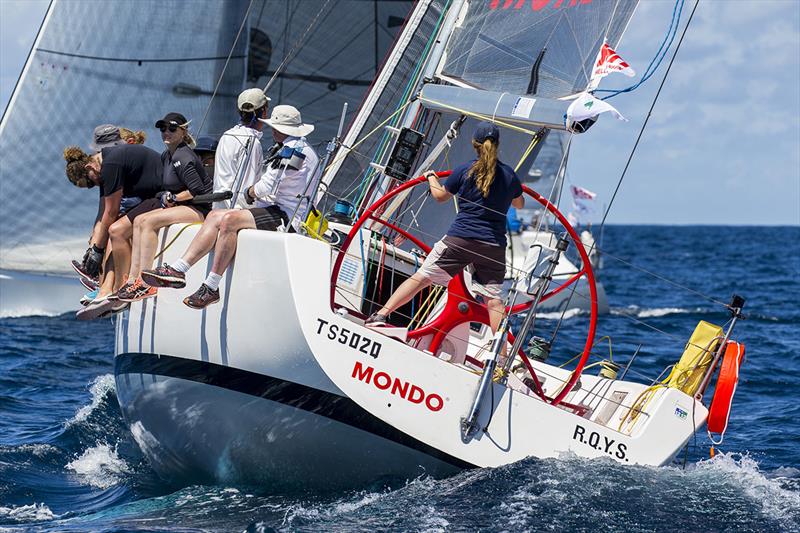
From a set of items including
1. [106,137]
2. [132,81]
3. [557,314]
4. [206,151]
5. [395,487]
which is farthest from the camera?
[557,314]

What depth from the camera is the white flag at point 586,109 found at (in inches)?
235

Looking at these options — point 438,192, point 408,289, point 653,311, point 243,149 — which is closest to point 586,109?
point 438,192

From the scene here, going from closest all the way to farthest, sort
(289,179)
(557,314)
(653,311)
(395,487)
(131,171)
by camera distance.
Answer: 1. (395,487)
2. (289,179)
3. (131,171)
4. (653,311)
5. (557,314)

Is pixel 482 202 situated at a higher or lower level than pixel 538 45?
lower

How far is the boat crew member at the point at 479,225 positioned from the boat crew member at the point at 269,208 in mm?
707

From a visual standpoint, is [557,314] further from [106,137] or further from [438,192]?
[438,192]

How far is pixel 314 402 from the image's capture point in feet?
18.2

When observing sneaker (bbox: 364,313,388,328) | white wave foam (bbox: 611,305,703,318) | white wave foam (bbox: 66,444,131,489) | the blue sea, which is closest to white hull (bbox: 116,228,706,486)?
the blue sea

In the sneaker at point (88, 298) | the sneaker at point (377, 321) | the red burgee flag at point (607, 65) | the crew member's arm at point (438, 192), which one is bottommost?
the sneaker at point (88, 298)

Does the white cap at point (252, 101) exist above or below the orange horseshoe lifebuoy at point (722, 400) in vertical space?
above

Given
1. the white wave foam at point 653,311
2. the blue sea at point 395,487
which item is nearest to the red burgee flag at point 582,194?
the white wave foam at point 653,311

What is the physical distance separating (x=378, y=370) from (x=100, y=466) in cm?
258

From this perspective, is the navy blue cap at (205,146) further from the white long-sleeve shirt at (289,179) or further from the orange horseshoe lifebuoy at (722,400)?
the orange horseshoe lifebuoy at (722,400)

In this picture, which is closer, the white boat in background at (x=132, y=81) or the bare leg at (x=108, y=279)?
the bare leg at (x=108, y=279)
